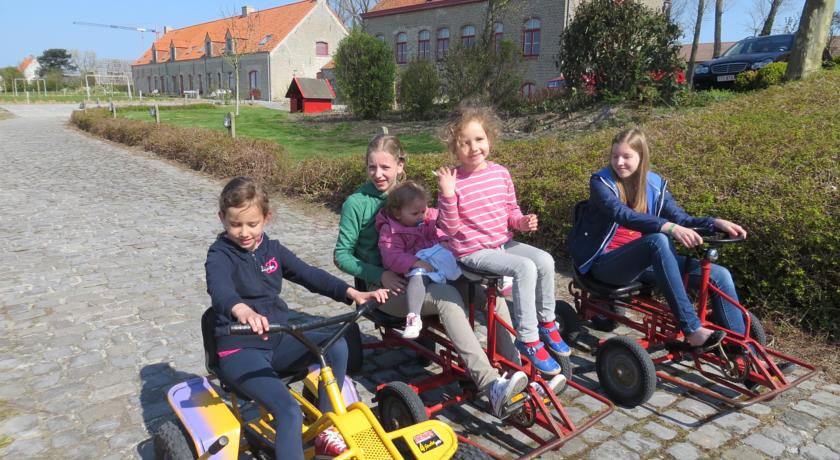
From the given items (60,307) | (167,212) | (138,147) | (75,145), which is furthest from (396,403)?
(75,145)

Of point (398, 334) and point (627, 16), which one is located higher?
point (627, 16)

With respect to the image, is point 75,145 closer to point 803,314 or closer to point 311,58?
point 803,314

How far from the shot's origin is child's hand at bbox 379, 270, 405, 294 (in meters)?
3.32

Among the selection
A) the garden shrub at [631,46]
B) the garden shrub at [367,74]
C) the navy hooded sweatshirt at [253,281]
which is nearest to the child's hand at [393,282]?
the navy hooded sweatshirt at [253,281]

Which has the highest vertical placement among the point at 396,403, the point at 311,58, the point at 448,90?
the point at 311,58

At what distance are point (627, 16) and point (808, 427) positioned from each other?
10.0 m

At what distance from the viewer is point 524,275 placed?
311 cm

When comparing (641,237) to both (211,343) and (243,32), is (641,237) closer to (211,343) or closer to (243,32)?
(211,343)

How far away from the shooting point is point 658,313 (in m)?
3.80

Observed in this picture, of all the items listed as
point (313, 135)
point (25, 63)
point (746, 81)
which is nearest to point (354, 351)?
point (746, 81)

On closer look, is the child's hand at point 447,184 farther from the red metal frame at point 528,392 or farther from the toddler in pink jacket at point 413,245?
the red metal frame at point 528,392


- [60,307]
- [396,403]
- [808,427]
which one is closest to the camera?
[396,403]

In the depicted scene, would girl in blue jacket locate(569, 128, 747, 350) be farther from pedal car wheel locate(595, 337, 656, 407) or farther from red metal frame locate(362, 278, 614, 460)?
red metal frame locate(362, 278, 614, 460)

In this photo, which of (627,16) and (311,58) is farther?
(311,58)
